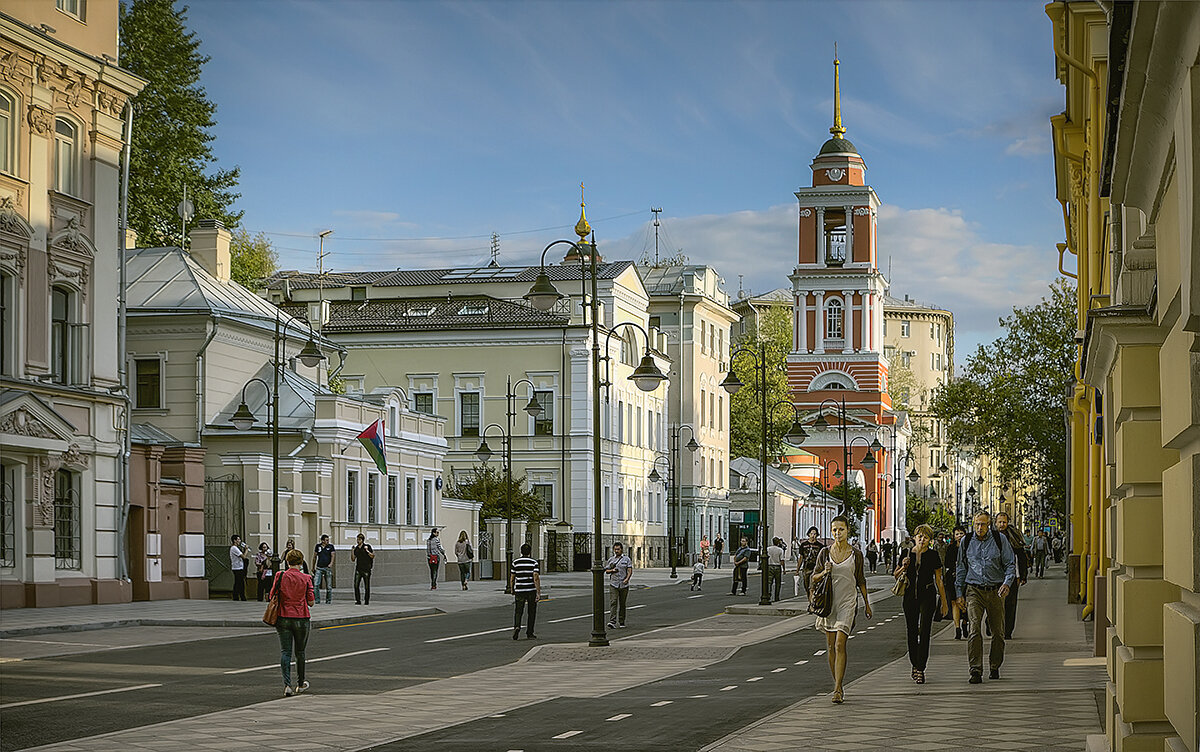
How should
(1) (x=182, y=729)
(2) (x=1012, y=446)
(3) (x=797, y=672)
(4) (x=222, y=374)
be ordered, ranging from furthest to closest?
(2) (x=1012, y=446), (4) (x=222, y=374), (3) (x=797, y=672), (1) (x=182, y=729)

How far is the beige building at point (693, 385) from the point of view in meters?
86.5

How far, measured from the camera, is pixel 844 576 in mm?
15578

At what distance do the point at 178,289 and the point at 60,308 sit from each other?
12.1m

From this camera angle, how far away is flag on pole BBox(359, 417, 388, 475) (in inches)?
1711

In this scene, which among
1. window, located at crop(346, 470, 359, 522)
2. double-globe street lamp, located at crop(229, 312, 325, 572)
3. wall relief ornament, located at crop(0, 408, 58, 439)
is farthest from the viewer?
window, located at crop(346, 470, 359, 522)

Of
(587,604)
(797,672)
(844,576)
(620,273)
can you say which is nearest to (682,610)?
(587,604)

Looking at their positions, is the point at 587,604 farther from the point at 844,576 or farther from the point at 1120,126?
the point at 1120,126

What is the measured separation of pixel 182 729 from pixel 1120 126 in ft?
35.8

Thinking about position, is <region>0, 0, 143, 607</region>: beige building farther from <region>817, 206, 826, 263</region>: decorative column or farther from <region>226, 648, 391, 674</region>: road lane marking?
<region>817, 206, 826, 263</region>: decorative column

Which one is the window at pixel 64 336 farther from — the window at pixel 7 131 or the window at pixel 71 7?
the window at pixel 71 7

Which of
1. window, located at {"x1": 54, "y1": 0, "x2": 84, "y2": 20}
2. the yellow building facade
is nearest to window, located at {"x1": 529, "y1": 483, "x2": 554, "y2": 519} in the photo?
window, located at {"x1": 54, "y1": 0, "x2": 84, "y2": 20}

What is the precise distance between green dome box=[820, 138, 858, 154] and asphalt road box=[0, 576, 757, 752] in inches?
2970

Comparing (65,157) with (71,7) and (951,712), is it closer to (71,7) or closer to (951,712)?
(71,7)

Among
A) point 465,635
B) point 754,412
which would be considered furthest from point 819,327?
point 465,635
